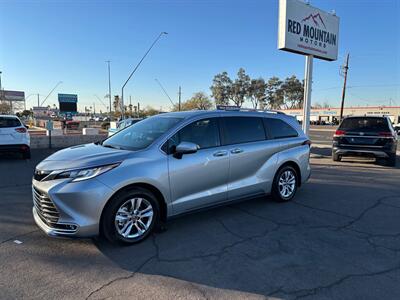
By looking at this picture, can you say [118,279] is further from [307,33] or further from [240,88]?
[240,88]

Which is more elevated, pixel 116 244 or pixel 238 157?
pixel 238 157

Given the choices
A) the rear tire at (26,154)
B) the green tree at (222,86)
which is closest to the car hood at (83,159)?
the rear tire at (26,154)

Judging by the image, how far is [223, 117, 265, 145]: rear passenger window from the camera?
517 centimetres

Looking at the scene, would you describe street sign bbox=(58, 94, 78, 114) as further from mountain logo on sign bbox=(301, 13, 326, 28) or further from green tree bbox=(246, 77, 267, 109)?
green tree bbox=(246, 77, 267, 109)

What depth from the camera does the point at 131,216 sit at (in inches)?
158

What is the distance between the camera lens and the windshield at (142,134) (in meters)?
4.46

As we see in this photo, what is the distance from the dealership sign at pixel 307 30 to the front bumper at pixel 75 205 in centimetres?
1074

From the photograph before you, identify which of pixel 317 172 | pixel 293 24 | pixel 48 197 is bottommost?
pixel 317 172

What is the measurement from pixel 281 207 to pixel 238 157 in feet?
4.67

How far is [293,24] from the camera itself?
1253 centimetres

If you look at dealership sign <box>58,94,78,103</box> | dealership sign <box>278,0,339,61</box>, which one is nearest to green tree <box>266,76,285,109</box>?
dealership sign <box>58,94,78,103</box>

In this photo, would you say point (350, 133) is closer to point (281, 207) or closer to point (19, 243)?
point (281, 207)

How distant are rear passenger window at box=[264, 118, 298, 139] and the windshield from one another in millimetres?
1982

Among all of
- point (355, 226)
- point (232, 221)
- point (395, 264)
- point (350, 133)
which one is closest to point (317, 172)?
point (350, 133)
